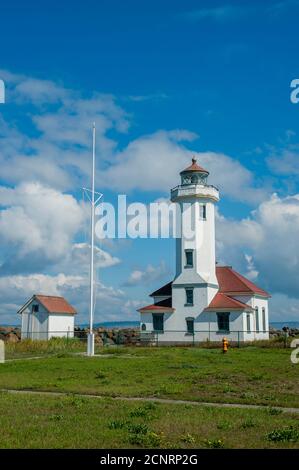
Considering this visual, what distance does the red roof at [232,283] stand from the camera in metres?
49.5

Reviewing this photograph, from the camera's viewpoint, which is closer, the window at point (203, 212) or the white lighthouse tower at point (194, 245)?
the white lighthouse tower at point (194, 245)

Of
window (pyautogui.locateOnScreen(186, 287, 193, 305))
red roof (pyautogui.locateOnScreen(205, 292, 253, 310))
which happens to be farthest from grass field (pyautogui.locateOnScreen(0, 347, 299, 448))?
window (pyautogui.locateOnScreen(186, 287, 193, 305))

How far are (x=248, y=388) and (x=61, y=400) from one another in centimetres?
582

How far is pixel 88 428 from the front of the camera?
1043 cm

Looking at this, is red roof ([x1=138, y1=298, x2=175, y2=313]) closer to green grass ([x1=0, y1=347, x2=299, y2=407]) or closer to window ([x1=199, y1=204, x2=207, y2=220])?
window ([x1=199, y1=204, x2=207, y2=220])

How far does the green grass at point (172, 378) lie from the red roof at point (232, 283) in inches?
865

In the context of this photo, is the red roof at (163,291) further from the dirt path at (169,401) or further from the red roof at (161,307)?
the dirt path at (169,401)

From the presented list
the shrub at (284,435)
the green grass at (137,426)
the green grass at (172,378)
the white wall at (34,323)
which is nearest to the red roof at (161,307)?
the white wall at (34,323)

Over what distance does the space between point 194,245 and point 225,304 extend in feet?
18.0

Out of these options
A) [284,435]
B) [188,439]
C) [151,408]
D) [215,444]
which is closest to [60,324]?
[151,408]

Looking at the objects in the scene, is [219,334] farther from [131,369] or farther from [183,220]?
[131,369]

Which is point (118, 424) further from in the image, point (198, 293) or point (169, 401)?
point (198, 293)
